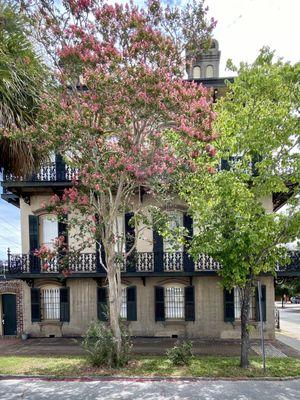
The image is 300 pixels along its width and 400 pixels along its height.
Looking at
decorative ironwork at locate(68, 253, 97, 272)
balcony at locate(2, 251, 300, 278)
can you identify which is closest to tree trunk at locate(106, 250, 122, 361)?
balcony at locate(2, 251, 300, 278)

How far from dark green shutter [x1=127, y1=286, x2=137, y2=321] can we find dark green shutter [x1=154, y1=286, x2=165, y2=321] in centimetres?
102

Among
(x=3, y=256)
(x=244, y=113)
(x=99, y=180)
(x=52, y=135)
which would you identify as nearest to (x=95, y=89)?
(x=52, y=135)

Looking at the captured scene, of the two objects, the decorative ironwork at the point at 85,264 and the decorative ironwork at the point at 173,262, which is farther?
the decorative ironwork at the point at 85,264

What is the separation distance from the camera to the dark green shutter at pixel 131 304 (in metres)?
17.1

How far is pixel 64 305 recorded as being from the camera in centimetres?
1742

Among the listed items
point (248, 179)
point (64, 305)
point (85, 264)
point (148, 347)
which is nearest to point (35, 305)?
point (64, 305)

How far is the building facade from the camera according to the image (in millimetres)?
16672

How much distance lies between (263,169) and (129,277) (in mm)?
8531

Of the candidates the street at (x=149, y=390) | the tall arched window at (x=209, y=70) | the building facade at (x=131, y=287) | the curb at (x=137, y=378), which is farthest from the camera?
the tall arched window at (x=209, y=70)

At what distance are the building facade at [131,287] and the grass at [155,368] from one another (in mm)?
4204

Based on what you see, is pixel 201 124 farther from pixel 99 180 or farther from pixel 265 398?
pixel 265 398

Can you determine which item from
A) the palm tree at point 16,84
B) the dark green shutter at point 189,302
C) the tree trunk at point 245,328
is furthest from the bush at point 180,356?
the palm tree at point 16,84

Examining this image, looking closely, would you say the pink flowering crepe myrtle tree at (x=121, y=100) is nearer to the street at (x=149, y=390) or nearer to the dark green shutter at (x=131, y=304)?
the street at (x=149, y=390)

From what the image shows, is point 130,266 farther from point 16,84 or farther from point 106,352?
point 16,84
